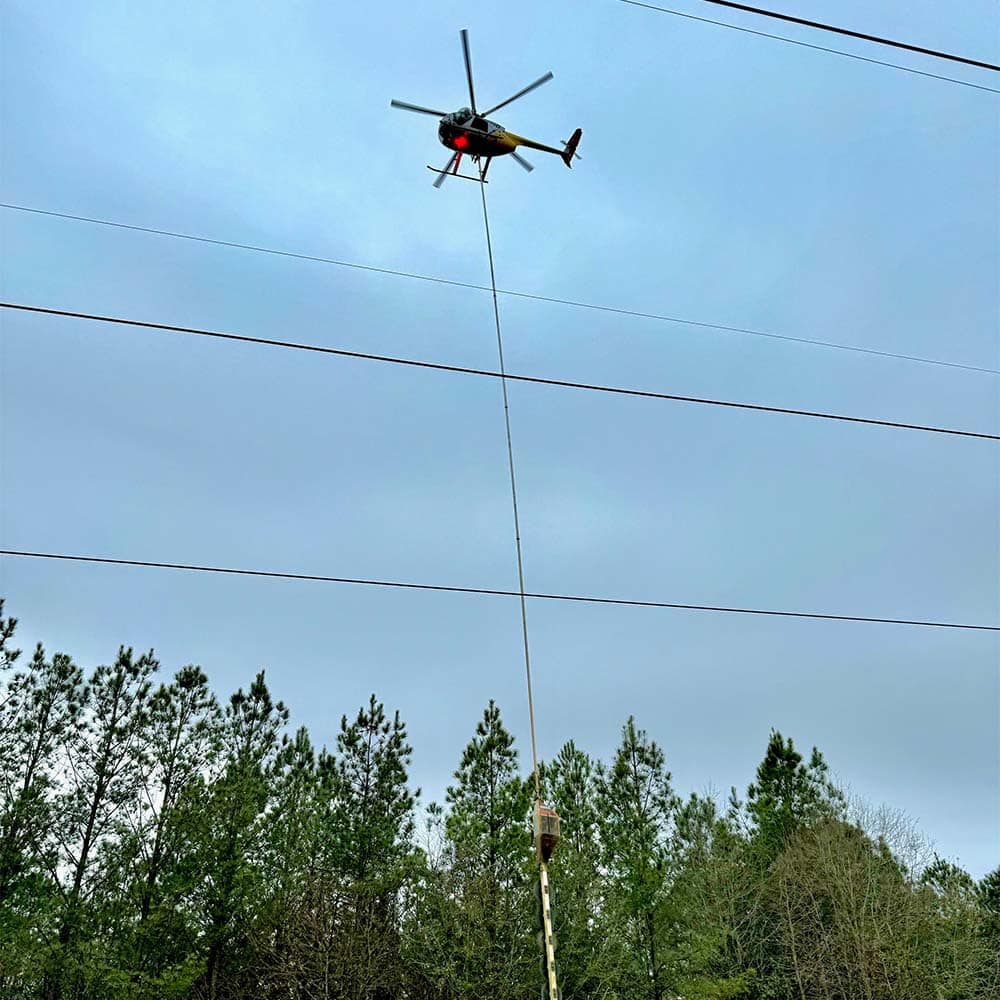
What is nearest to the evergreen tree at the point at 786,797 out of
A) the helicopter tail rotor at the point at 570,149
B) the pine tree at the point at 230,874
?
the pine tree at the point at 230,874

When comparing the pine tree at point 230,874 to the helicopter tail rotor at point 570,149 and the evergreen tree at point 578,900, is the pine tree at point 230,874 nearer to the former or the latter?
the evergreen tree at point 578,900

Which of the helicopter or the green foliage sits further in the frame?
the green foliage

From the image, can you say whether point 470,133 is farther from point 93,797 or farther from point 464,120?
point 93,797

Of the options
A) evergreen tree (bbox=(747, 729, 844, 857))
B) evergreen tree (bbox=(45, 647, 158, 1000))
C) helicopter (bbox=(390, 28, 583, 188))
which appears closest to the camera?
helicopter (bbox=(390, 28, 583, 188))

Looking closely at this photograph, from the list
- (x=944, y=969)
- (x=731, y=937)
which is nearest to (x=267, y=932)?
(x=731, y=937)

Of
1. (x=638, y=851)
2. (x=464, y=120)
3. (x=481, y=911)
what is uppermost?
(x=464, y=120)

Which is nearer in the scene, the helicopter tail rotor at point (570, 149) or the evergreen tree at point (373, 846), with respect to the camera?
the helicopter tail rotor at point (570, 149)

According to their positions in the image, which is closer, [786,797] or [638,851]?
[638,851]

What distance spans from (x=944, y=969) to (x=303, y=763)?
23463 millimetres

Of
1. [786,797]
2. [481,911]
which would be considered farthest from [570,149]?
[786,797]

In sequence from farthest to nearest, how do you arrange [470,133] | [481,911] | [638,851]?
[638,851] < [481,911] < [470,133]

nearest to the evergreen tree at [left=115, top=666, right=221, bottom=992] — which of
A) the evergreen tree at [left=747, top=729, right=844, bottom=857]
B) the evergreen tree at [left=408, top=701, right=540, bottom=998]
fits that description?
the evergreen tree at [left=408, top=701, right=540, bottom=998]

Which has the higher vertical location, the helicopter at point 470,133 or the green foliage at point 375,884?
the helicopter at point 470,133

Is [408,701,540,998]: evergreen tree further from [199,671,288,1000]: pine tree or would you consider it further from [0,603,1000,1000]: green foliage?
[199,671,288,1000]: pine tree
